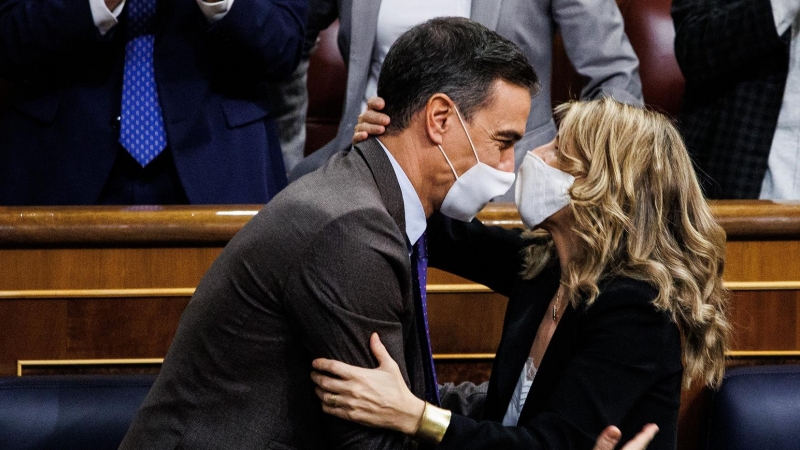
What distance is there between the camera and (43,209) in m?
1.93

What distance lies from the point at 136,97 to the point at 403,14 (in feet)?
1.86

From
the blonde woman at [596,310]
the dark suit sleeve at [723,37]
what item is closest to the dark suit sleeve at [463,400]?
the blonde woman at [596,310]

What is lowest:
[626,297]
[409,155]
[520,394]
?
[520,394]

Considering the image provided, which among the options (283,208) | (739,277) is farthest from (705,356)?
(283,208)

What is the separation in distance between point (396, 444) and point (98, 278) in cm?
75

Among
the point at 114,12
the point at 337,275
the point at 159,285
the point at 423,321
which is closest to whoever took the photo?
the point at 337,275

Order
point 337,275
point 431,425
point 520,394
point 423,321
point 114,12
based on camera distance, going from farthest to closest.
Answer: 1. point 114,12
2. point 520,394
3. point 423,321
4. point 431,425
5. point 337,275

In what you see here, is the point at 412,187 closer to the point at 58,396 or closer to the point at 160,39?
the point at 58,396

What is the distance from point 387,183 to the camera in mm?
1468

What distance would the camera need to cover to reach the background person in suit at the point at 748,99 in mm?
2252

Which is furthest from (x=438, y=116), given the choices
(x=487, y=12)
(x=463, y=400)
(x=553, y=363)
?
(x=487, y=12)

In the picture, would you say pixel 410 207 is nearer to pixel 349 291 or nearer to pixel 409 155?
pixel 409 155

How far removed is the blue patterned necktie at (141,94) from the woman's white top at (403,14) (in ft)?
1.48

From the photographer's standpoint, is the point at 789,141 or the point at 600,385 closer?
the point at 600,385
